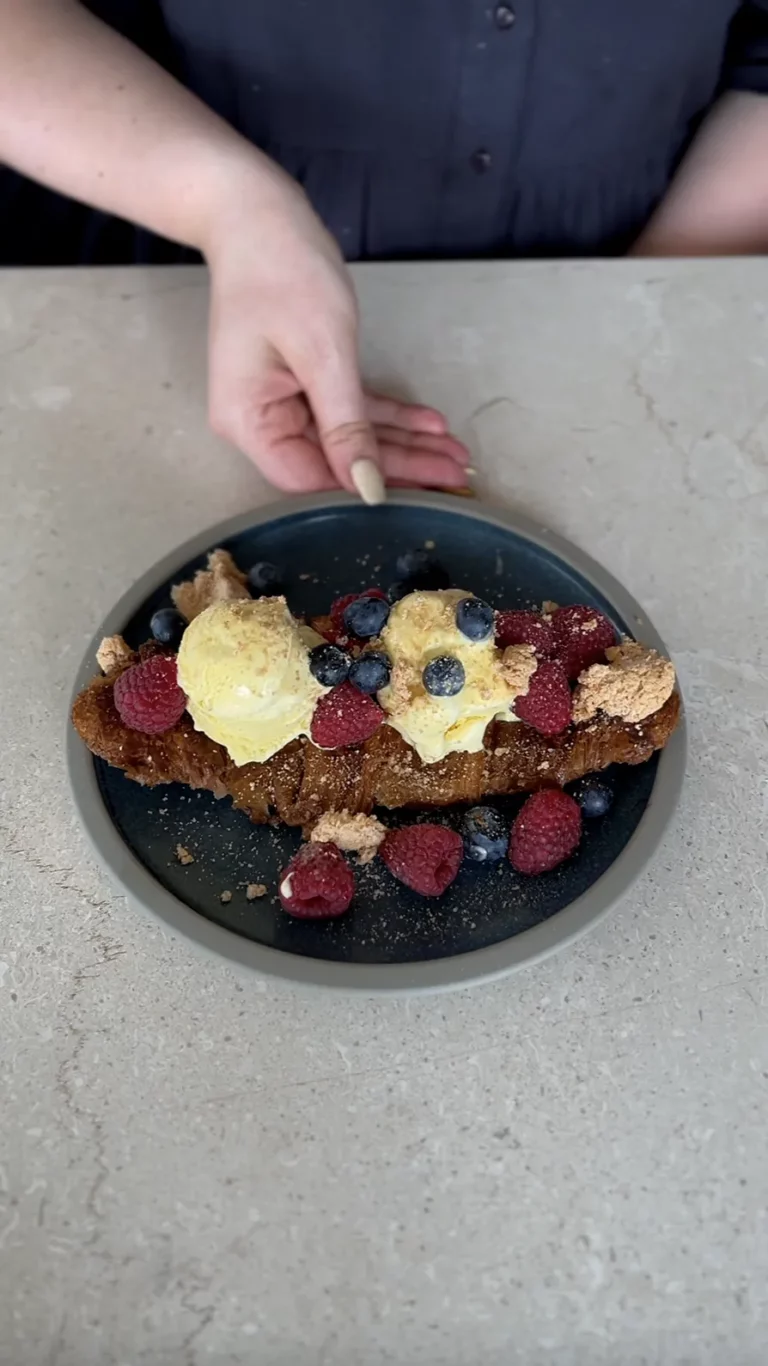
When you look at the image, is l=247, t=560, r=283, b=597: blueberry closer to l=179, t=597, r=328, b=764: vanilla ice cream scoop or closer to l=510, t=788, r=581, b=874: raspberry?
l=179, t=597, r=328, b=764: vanilla ice cream scoop

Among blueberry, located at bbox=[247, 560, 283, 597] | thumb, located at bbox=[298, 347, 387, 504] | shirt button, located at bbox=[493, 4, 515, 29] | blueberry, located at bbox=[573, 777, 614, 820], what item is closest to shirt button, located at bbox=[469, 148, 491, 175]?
shirt button, located at bbox=[493, 4, 515, 29]

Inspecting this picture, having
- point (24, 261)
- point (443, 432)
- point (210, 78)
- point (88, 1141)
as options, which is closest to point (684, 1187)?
A: point (88, 1141)

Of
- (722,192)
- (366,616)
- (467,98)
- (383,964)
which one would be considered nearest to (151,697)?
(366,616)

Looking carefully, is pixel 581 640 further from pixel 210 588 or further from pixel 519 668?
pixel 210 588

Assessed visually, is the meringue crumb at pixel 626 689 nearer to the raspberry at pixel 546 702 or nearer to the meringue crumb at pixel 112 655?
the raspberry at pixel 546 702

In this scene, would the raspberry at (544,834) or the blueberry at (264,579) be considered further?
the blueberry at (264,579)

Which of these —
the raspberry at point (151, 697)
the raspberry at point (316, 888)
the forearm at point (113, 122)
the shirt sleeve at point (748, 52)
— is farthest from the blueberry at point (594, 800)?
the shirt sleeve at point (748, 52)

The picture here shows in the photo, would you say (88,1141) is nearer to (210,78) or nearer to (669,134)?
(210,78)
